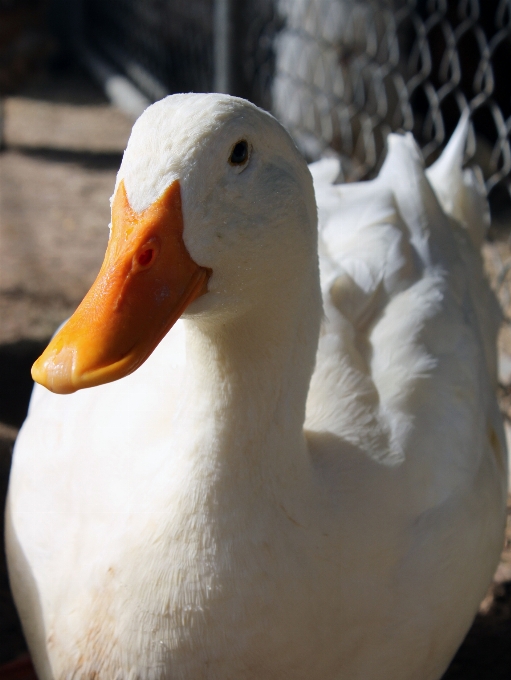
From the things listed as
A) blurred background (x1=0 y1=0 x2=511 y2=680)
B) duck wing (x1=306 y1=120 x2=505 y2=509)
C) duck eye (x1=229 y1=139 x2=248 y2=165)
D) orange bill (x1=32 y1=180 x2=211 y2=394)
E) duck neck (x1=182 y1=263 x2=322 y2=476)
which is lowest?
blurred background (x1=0 y1=0 x2=511 y2=680)

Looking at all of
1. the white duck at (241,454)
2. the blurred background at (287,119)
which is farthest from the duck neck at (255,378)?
the blurred background at (287,119)

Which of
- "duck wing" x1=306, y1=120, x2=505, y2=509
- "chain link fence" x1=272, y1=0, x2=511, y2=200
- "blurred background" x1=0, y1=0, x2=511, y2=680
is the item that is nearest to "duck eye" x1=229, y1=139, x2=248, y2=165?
"duck wing" x1=306, y1=120, x2=505, y2=509

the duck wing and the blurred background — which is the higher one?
the duck wing

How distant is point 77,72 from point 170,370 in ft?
25.7

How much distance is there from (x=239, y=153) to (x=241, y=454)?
0.54 m

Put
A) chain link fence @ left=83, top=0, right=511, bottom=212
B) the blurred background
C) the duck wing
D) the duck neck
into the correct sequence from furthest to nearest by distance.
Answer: chain link fence @ left=83, top=0, right=511, bottom=212
the blurred background
the duck wing
the duck neck

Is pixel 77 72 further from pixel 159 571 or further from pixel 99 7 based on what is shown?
pixel 159 571

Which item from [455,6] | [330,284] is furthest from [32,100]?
[330,284]

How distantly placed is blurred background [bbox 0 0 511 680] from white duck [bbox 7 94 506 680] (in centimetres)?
68

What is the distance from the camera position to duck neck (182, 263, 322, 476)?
1363mm

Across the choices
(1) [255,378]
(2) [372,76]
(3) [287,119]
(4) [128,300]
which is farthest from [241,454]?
(3) [287,119]

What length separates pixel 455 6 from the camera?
4605 mm

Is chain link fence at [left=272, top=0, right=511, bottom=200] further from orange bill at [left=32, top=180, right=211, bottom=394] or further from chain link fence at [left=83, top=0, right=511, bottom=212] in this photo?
orange bill at [left=32, top=180, right=211, bottom=394]

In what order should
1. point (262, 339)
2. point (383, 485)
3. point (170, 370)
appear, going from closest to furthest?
point (262, 339) < point (383, 485) < point (170, 370)
